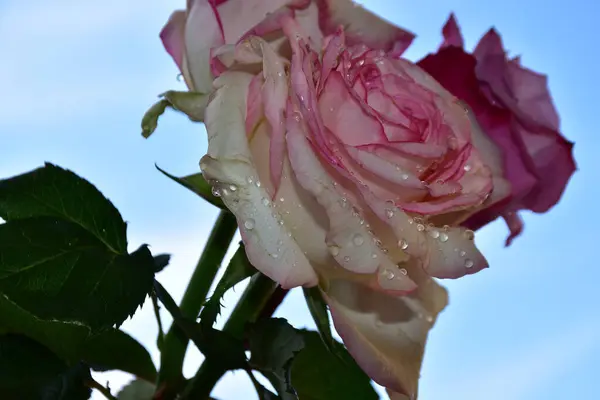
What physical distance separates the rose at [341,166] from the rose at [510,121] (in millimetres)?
42

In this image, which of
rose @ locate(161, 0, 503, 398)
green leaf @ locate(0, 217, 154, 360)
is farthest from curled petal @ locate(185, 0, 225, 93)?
green leaf @ locate(0, 217, 154, 360)

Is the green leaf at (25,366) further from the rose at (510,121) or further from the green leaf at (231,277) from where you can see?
the rose at (510,121)

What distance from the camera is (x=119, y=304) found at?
380mm

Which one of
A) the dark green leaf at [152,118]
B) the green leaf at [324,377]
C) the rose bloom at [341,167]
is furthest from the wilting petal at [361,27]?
the green leaf at [324,377]

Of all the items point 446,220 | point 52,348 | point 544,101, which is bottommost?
point 52,348

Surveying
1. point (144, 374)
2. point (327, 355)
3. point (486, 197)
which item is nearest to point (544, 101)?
point (486, 197)

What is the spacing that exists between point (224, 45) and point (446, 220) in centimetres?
15

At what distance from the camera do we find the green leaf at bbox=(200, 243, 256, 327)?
1.23ft

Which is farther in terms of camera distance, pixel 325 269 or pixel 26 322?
pixel 26 322

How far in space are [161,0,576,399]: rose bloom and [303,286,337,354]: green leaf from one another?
0.01 metres

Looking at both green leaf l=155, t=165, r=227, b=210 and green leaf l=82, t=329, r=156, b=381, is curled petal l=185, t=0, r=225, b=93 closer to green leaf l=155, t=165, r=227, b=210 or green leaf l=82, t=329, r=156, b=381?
green leaf l=155, t=165, r=227, b=210

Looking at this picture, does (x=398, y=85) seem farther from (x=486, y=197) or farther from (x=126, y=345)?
(x=126, y=345)

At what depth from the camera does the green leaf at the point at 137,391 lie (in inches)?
21.1

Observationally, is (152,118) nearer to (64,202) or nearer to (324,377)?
(64,202)
